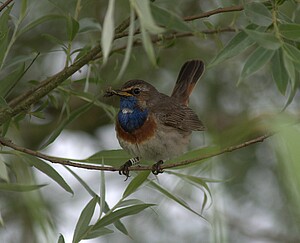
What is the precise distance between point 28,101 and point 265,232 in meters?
1.85

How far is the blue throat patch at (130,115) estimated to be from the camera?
3482mm

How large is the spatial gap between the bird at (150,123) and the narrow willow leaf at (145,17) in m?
1.62

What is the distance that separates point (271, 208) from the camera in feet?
12.7

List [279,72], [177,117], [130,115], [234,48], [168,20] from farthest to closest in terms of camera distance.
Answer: [177,117] < [130,115] < [279,72] < [234,48] < [168,20]

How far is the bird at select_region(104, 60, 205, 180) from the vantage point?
3416 mm

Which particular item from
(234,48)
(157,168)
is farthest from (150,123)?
(234,48)

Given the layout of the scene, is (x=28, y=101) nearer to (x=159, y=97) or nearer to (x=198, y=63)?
(x=159, y=97)

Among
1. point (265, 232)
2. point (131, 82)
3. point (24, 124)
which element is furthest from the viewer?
point (24, 124)

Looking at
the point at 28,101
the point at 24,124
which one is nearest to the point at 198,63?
the point at 24,124

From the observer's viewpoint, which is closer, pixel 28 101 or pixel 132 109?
pixel 28 101

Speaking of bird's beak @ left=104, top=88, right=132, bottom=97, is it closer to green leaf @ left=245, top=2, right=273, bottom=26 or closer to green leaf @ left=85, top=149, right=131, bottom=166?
green leaf @ left=85, top=149, right=131, bottom=166

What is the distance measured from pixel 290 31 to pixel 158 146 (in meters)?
1.40

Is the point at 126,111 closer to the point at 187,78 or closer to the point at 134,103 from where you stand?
the point at 134,103

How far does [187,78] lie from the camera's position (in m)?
3.91
